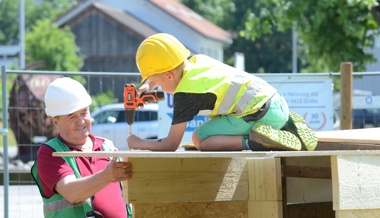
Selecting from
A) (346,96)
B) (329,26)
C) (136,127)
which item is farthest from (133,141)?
(329,26)

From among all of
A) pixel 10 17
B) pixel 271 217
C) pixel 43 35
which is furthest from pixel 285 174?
pixel 10 17

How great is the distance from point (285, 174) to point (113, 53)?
46438 mm

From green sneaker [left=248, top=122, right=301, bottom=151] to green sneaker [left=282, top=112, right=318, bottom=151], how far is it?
87mm

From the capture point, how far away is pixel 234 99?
4410 mm

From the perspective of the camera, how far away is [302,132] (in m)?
4.50

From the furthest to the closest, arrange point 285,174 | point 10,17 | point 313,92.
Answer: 1. point 10,17
2. point 313,92
3. point 285,174

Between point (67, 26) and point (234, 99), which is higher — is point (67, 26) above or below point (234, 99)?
above

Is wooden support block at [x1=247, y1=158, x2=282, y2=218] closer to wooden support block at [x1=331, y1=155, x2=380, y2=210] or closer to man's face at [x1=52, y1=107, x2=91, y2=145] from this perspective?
wooden support block at [x1=331, y1=155, x2=380, y2=210]

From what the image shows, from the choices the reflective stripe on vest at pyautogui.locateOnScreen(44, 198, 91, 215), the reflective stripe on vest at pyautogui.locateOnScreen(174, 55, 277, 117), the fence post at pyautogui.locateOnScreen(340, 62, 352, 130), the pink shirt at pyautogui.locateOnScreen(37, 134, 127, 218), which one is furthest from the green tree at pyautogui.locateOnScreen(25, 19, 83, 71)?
the reflective stripe on vest at pyautogui.locateOnScreen(174, 55, 277, 117)

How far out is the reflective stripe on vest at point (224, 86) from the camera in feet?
14.0

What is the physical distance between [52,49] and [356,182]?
3786cm

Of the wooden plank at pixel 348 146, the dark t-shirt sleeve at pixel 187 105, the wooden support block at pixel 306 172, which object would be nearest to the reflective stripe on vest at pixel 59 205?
the dark t-shirt sleeve at pixel 187 105

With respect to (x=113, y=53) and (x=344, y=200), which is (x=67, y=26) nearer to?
(x=113, y=53)

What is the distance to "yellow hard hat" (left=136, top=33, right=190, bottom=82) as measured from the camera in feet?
13.8
